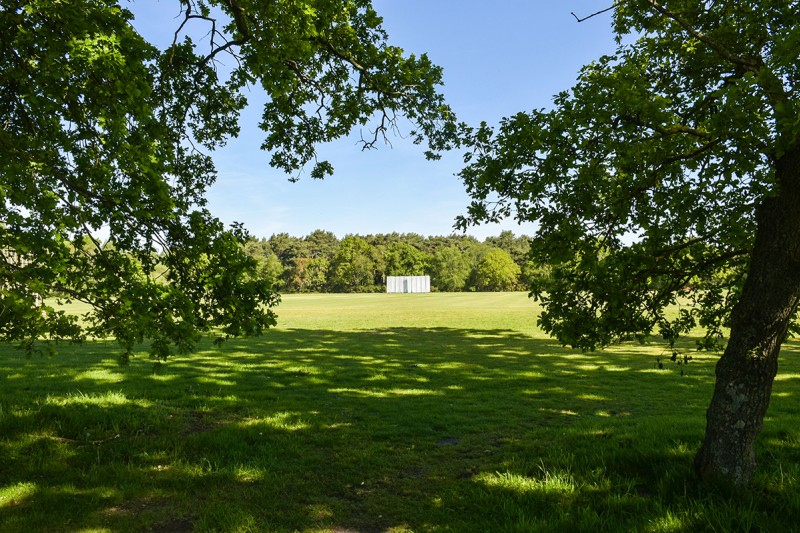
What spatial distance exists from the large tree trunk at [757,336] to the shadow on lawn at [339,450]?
21.9 inches

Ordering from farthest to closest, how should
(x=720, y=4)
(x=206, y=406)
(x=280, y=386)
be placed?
(x=280, y=386)
(x=206, y=406)
(x=720, y=4)

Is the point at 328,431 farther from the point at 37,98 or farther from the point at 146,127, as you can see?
the point at 37,98

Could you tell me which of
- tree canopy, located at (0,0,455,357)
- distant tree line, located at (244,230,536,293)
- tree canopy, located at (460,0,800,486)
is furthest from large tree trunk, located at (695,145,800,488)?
distant tree line, located at (244,230,536,293)

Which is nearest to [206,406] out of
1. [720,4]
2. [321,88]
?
[321,88]

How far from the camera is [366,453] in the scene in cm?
732

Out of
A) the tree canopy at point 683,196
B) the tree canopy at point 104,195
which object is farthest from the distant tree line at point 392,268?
the tree canopy at point 683,196

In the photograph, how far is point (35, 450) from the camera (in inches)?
272

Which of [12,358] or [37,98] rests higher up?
[37,98]

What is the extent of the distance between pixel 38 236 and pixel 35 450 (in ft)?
13.0

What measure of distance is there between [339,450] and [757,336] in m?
5.84

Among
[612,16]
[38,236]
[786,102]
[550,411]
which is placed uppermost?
[612,16]

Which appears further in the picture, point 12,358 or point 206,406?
point 12,358

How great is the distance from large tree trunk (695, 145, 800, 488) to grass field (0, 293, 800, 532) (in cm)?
41

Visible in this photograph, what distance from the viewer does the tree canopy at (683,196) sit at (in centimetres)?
459
